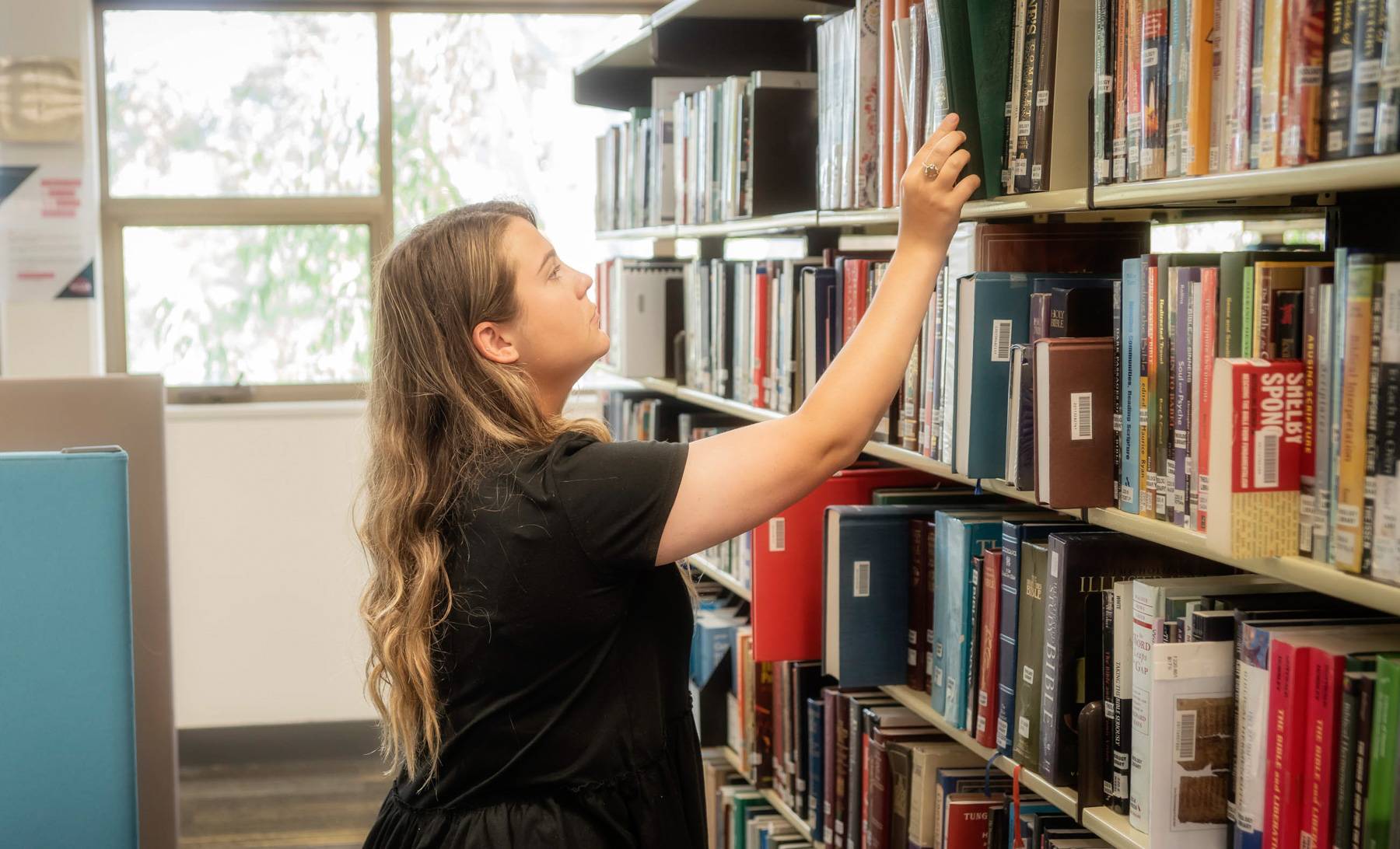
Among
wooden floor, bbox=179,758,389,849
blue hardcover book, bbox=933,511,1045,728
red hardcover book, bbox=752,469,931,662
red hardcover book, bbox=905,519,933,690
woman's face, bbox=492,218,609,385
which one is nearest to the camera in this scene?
woman's face, bbox=492,218,609,385

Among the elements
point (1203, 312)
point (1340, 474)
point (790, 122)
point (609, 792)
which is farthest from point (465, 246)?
point (790, 122)

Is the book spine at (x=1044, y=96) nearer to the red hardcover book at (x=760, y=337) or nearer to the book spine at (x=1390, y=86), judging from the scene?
the book spine at (x=1390, y=86)

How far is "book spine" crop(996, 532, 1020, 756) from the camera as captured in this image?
1.58 metres

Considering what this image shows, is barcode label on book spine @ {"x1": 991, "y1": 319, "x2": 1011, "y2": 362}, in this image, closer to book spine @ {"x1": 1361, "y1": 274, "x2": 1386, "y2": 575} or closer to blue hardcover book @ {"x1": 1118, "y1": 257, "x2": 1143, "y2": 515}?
blue hardcover book @ {"x1": 1118, "y1": 257, "x2": 1143, "y2": 515}

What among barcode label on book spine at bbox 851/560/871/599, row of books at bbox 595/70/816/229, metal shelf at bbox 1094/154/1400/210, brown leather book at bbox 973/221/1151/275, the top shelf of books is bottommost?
barcode label on book spine at bbox 851/560/871/599

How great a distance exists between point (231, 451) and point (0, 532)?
234 centimetres

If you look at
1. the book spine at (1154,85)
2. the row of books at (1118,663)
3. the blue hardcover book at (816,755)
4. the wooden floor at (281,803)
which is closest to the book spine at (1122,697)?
the row of books at (1118,663)

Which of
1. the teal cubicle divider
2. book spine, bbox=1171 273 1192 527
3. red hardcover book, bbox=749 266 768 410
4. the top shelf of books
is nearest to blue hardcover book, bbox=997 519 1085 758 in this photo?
book spine, bbox=1171 273 1192 527

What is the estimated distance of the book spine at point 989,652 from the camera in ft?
5.36

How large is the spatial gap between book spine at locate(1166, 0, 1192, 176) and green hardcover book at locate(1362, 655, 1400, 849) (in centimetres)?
50

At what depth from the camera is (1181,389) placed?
4.16ft

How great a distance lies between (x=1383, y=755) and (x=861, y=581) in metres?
0.86

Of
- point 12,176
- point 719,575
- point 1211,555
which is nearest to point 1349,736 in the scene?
point 1211,555

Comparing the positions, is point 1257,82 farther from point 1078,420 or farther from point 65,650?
point 65,650
